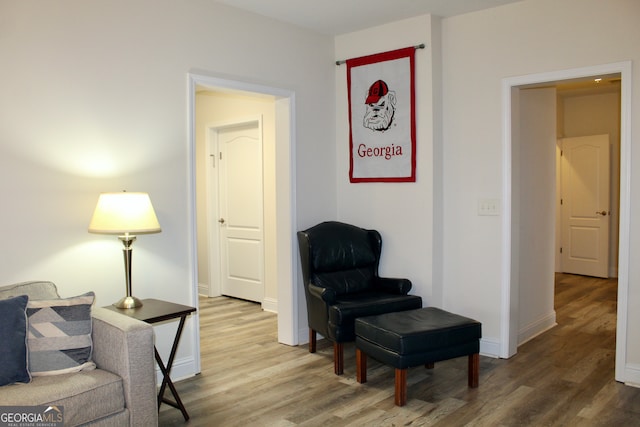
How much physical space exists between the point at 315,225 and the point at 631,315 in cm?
249

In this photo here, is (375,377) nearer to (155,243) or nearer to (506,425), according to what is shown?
(506,425)

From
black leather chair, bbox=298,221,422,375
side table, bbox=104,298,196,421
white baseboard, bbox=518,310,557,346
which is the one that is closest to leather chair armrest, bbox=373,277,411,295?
black leather chair, bbox=298,221,422,375

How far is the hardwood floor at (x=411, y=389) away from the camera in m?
3.09

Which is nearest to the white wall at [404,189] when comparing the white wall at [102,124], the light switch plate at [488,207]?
the light switch plate at [488,207]

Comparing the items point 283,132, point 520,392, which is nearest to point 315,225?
point 283,132

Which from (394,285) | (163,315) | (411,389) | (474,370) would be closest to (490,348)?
(474,370)

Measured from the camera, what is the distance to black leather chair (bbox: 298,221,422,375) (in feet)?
12.6

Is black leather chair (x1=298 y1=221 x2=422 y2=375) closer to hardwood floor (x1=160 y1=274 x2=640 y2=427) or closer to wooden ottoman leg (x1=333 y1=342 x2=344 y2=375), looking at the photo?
wooden ottoman leg (x1=333 y1=342 x2=344 y2=375)

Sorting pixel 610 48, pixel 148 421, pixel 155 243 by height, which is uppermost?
pixel 610 48

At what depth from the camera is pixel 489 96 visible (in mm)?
4160

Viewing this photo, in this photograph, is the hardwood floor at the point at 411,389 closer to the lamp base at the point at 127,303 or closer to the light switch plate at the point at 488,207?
the lamp base at the point at 127,303

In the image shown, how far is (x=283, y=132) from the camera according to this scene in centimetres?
456
